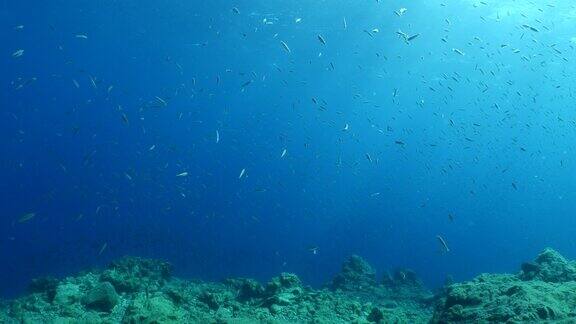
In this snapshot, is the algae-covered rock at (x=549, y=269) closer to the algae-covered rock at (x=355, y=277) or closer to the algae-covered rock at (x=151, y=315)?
the algae-covered rock at (x=355, y=277)

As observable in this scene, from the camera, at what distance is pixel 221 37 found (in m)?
38.0

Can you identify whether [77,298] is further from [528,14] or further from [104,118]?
[104,118]

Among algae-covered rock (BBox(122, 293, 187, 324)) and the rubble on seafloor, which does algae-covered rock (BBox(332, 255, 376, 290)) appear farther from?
algae-covered rock (BBox(122, 293, 187, 324))

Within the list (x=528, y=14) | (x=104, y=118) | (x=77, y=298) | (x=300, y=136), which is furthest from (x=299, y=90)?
(x=104, y=118)

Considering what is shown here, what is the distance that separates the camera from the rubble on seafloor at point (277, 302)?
499 centimetres

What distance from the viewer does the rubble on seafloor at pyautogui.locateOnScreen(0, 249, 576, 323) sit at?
499 cm

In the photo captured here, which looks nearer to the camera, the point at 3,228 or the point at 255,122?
the point at 3,228

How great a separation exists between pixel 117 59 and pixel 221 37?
16.4 metres

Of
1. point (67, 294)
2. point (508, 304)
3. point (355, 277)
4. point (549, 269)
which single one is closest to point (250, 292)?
point (67, 294)

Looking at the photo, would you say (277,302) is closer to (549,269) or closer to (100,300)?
(100,300)

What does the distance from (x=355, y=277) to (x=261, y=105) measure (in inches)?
2229

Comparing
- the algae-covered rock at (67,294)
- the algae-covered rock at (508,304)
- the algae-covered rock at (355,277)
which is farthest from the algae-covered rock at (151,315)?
the algae-covered rock at (355,277)

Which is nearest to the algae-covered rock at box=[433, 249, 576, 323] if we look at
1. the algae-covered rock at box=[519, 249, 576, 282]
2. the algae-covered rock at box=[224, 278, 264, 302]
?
the algae-covered rock at box=[519, 249, 576, 282]

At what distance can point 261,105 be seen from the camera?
70.9 meters
